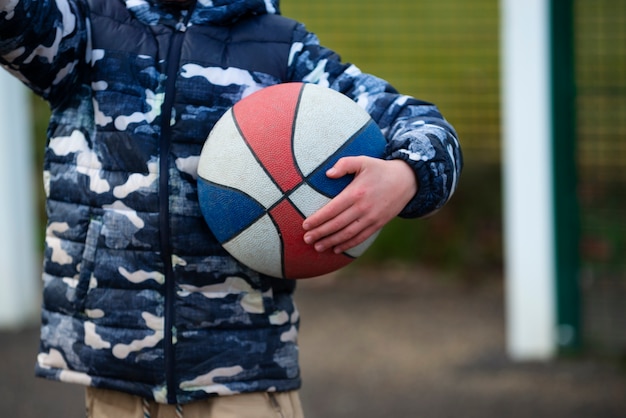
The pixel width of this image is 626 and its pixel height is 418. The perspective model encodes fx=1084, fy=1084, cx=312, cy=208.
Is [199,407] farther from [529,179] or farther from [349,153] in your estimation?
[529,179]

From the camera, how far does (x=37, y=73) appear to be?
275 centimetres

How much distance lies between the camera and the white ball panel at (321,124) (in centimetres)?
262

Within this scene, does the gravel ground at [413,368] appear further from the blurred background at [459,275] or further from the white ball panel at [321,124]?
the white ball panel at [321,124]

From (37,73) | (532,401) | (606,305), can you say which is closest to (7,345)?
(532,401)

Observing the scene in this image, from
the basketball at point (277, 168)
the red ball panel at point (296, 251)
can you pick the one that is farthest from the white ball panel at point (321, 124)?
the red ball panel at point (296, 251)

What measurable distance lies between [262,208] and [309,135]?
8.3 inches

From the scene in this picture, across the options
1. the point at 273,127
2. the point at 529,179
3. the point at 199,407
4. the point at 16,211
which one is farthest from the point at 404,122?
the point at 16,211

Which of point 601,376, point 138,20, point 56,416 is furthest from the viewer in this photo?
point 601,376

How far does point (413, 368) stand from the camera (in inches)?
241

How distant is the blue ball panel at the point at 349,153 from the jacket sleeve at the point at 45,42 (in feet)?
2.32

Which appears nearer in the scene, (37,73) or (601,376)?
(37,73)

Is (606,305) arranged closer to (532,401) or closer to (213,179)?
(532,401)

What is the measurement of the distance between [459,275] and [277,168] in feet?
17.1

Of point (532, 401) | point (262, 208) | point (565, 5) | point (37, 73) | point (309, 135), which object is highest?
point (565, 5)
